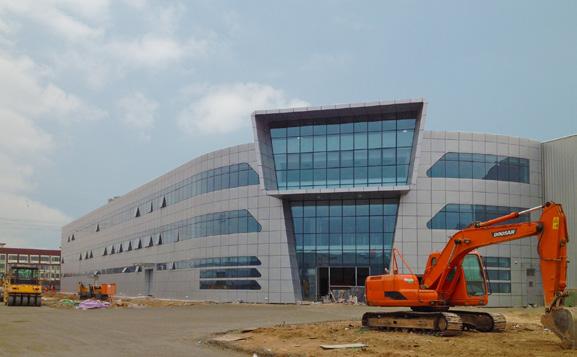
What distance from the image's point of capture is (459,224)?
46.1 m

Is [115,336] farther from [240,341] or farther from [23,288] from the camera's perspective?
[23,288]

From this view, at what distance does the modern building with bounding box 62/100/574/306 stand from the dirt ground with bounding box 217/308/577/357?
22.2 m

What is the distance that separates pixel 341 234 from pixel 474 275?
25.3 m

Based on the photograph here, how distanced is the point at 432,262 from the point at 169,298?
135ft

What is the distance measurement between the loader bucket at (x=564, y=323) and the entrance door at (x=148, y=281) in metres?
54.1

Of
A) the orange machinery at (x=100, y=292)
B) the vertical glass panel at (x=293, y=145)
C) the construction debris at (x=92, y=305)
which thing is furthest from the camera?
the orange machinery at (x=100, y=292)

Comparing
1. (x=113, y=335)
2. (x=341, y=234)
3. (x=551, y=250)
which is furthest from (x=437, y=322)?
(x=341, y=234)

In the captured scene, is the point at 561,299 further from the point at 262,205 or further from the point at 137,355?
the point at 262,205

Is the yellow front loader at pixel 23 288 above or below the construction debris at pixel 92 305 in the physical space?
above

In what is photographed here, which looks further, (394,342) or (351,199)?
(351,199)

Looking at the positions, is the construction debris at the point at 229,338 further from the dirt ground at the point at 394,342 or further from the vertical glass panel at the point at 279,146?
the vertical glass panel at the point at 279,146

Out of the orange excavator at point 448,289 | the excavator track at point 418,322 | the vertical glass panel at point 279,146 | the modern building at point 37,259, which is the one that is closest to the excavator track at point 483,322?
the orange excavator at point 448,289

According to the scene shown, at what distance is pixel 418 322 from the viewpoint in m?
22.1

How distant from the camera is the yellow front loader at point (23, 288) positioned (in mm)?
45875
